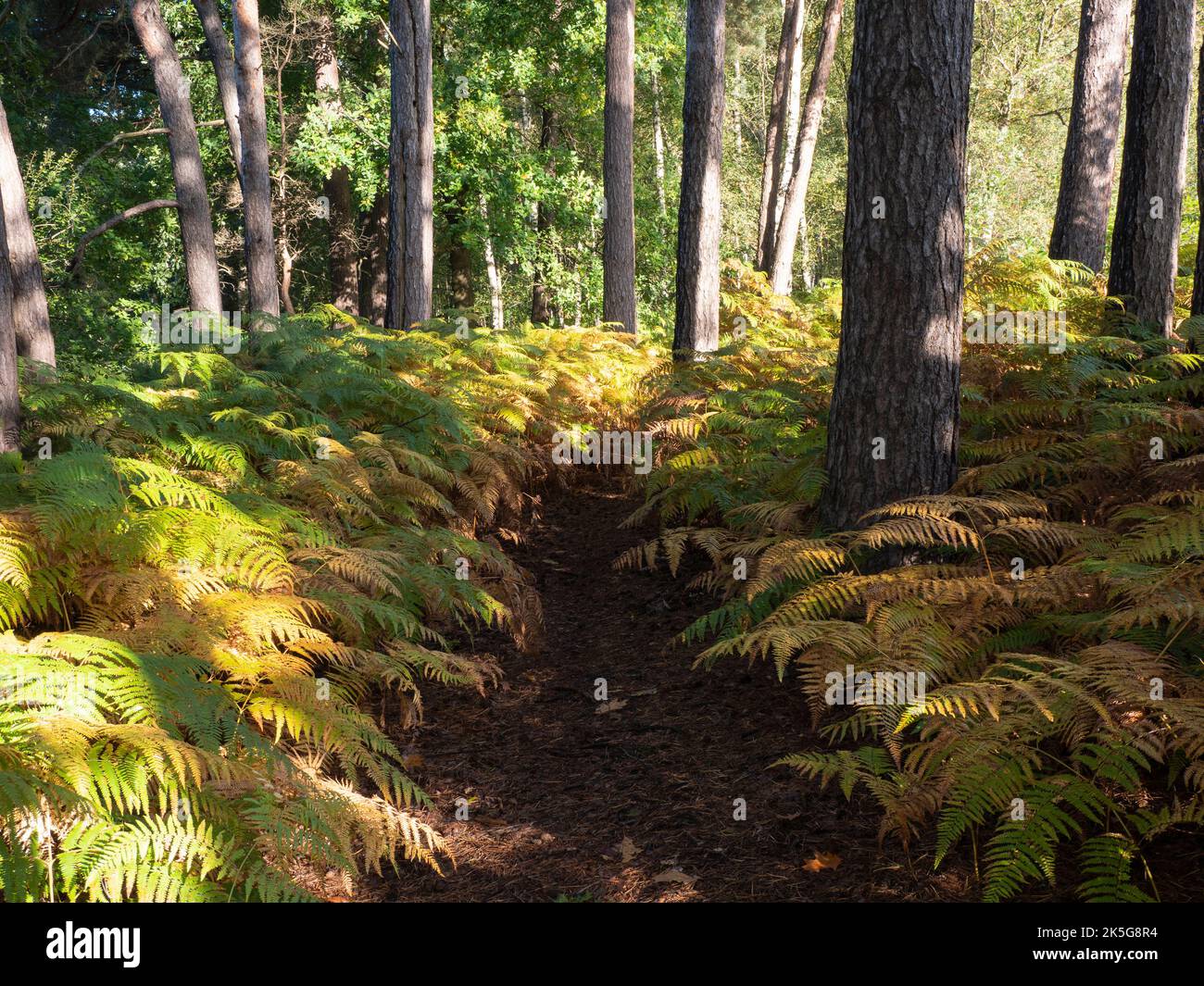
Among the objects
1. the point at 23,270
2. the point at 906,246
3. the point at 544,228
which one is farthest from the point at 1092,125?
the point at 544,228

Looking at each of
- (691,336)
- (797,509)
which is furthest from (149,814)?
(691,336)

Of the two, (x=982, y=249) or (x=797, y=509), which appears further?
(x=982, y=249)

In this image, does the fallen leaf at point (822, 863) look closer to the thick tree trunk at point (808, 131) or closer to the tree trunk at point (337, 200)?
the thick tree trunk at point (808, 131)

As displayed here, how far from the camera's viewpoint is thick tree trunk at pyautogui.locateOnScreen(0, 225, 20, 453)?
4645mm

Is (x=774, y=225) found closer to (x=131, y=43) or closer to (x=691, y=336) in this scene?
(x=691, y=336)

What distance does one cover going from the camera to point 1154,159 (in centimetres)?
667

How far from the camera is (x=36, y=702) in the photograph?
2.72m

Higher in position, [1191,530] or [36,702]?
[1191,530]

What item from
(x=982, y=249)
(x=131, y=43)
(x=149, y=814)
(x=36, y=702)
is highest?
(x=131, y=43)

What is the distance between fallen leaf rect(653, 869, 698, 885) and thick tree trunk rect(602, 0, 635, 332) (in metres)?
9.52

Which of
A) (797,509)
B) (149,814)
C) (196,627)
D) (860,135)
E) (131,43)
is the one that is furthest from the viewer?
(131,43)

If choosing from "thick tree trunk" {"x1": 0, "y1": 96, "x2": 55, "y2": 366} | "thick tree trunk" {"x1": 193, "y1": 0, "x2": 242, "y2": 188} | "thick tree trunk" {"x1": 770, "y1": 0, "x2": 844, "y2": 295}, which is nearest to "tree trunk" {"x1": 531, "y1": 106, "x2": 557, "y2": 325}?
"thick tree trunk" {"x1": 770, "y1": 0, "x2": 844, "y2": 295}

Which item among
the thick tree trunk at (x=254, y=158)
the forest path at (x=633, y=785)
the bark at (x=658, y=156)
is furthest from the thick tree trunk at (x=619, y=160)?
the bark at (x=658, y=156)
